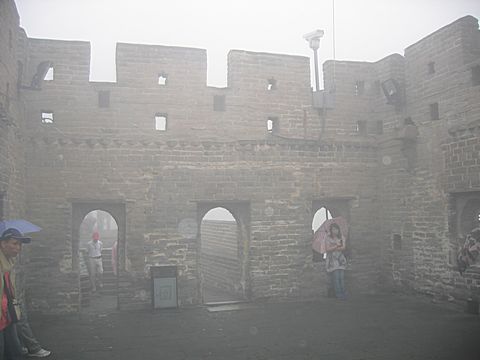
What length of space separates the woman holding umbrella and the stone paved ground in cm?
69

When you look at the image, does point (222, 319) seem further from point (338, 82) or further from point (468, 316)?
A: point (338, 82)

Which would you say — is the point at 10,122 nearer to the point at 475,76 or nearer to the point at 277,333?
the point at 277,333

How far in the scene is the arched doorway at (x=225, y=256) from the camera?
37.6 ft

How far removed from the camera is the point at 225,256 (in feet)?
46.4

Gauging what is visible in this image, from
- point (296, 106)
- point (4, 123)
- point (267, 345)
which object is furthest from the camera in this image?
point (296, 106)

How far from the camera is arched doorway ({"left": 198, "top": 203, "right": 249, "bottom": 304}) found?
37.6 feet

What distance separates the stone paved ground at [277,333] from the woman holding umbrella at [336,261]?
689 millimetres

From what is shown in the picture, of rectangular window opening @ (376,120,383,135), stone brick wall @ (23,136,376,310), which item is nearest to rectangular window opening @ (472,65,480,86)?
rectangular window opening @ (376,120,383,135)

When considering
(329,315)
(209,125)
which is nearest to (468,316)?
(329,315)

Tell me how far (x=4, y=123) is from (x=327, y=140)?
771cm

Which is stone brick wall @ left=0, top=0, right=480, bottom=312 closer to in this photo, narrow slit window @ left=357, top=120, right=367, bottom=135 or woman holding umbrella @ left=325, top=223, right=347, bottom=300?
narrow slit window @ left=357, top=120, right=367, bottom=135

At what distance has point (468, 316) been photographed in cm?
922

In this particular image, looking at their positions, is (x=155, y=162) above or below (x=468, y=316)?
above

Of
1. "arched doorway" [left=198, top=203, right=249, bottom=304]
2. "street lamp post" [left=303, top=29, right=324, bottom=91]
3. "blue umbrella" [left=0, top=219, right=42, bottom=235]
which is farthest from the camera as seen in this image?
"street lamp post" [left=303, top=29, right=324, bottom=91]
